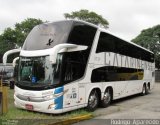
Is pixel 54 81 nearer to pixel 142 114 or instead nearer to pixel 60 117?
pixel 60 117

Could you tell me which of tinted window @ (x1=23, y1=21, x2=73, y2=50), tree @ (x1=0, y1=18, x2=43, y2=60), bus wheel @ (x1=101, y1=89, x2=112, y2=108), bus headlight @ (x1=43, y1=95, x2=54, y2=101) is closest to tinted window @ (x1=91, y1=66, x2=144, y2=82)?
bus wheel @ (x1=101, y1=89, x2=112, y2=108)

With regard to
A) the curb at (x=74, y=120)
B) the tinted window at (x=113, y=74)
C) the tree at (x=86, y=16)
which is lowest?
the curb at (x=74, y=120)

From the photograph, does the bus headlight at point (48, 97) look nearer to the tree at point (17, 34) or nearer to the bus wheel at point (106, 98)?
the bus wheel at point (106, 98)

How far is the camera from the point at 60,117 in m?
10.6

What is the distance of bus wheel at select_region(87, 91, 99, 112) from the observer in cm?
1252

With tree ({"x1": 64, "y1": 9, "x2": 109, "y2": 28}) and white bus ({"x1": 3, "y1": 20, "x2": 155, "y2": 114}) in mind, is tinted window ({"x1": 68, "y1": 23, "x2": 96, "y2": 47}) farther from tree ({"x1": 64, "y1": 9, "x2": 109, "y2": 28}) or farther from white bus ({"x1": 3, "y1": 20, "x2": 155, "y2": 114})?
tree ({"x1": 64, "y1": 9, "x2": 109, "y2": 28})

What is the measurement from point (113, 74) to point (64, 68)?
4826 millimetres

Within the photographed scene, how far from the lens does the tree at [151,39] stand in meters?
46.3

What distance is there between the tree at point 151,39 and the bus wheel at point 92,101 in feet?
115

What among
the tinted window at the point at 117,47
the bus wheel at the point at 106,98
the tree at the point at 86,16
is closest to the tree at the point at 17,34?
the tree at the point at 86,16

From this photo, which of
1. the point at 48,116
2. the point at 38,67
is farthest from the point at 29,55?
the point at 48,116

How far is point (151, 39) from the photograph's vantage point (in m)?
46.8

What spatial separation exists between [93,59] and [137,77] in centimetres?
768

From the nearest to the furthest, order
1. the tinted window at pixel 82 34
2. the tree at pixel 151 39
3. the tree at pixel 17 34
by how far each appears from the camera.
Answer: the tinted window at pixel 82 34
the tree at pixel 151 39
the tree at pixel 17 34
